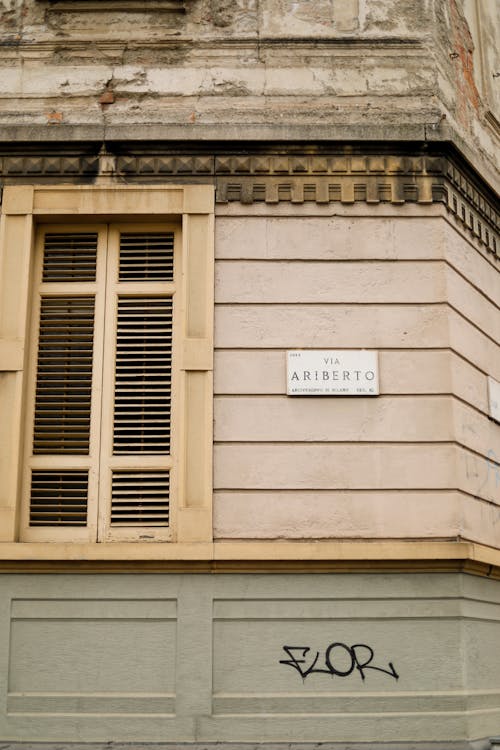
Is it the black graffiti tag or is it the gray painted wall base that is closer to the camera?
the gray painted wall base

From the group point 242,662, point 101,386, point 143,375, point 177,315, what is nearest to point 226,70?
point 177,315

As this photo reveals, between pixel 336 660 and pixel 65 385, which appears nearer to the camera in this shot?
pixel 336 660

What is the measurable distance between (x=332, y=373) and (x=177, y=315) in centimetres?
166

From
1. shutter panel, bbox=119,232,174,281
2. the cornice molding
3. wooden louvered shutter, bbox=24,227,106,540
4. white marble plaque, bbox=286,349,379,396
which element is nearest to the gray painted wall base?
wooden louvered shutter, bbox=24,227,106,540

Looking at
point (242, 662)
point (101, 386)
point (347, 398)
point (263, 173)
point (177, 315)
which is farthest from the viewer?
point (263, 173)

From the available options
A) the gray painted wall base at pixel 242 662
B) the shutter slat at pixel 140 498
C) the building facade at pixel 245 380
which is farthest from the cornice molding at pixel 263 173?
the gray painted wall base at pixel 242 662

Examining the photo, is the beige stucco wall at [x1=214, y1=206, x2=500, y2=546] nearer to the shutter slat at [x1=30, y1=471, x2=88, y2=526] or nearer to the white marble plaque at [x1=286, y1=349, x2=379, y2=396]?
the white marble plaque at [x1=286, y1=349, x2=379, y2=396]

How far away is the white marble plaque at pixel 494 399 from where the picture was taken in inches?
388

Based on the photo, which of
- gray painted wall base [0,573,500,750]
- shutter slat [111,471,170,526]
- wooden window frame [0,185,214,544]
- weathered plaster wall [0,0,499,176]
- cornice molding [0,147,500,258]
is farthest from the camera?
weathered plaster wall [0,0,499,176]

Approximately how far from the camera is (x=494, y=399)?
9.95 m

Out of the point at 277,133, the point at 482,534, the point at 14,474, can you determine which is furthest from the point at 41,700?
the point at 277,133

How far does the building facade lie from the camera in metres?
8.42

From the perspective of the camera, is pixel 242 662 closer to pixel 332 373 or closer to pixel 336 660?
pixel 336 660

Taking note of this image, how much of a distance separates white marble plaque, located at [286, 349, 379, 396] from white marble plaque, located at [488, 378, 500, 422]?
153 cm
